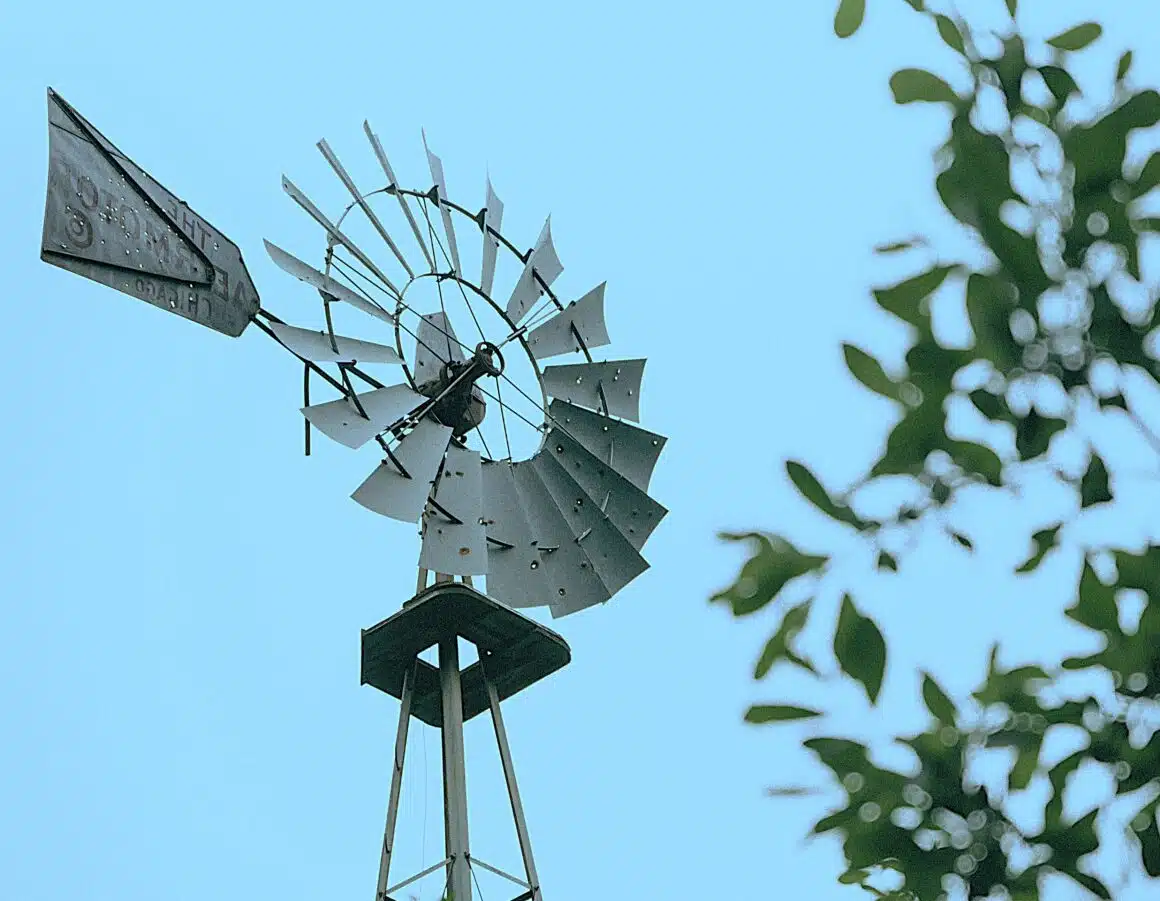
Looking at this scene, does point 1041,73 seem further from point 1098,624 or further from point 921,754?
point 921,754

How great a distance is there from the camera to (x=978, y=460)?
236 centimetres

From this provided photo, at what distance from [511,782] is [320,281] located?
269 cm

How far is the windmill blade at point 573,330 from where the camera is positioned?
10.4 meters

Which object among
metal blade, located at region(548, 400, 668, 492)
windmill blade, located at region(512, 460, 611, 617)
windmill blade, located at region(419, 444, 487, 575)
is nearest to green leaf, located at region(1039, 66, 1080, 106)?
windmill blade, located at region(419, 444, 487, 575)

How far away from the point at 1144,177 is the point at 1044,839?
834 mm

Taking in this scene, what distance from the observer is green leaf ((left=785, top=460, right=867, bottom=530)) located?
7.70ft

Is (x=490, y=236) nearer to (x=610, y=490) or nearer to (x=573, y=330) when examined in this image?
(x=573, y=330)

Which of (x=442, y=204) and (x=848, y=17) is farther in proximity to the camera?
(x=442, y=204)

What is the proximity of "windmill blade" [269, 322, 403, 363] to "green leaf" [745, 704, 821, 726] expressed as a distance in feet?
21.2

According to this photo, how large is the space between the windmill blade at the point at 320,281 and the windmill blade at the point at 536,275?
1126 millimetres

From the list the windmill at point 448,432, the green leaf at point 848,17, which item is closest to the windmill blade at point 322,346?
the windmill at point 448,432

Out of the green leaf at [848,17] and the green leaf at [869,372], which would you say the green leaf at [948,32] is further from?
the green leaf at [869,372]

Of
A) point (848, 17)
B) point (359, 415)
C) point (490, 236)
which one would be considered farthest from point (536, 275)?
point (848, 17)

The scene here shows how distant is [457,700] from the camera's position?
9.09 metres
